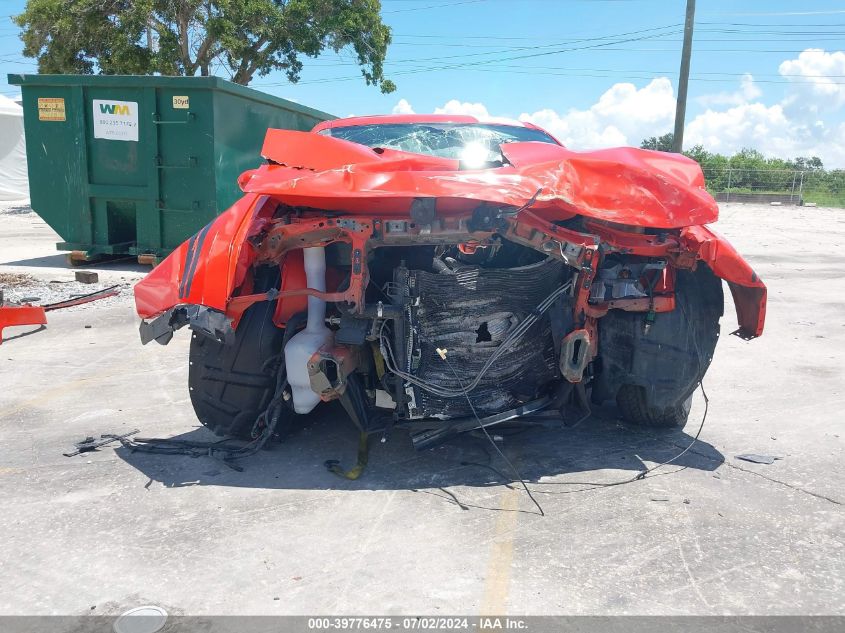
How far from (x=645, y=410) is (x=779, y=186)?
121 feet

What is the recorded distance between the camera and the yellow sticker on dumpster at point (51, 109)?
9797mm

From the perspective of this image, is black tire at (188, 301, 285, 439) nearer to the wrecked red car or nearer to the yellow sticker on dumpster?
the wrecked red car

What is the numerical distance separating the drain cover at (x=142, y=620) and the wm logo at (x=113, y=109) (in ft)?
28.4

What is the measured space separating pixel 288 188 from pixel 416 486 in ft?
4.80

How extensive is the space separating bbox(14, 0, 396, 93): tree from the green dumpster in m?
9.34

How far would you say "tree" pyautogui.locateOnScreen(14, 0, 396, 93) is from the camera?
18.3 metres

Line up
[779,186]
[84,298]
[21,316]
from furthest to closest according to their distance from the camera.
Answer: [779,186] → [84,298] → [21,316]

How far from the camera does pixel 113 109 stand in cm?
962

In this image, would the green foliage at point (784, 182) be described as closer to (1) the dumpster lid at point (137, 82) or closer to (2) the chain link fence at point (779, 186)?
(2) the chain link fence at point (779, 186)

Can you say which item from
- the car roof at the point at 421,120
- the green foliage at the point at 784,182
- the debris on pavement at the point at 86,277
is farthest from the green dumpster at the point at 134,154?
the green foliage at the point at 784,182

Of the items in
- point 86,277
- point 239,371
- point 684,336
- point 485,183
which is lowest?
point 86,277

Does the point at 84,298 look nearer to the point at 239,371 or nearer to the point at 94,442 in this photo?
the point at 94,442

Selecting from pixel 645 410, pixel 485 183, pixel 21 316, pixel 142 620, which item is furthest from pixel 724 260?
pixel 21 316

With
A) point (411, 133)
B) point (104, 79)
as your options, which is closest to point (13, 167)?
point (104, 79)
